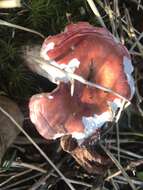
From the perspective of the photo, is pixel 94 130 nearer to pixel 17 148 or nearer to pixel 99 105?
pixel 99 105

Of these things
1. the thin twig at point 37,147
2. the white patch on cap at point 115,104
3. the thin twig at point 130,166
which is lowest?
the thin twig at point 130,166

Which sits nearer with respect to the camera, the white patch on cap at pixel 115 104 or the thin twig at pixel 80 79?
the thin twig at pixel 80 79

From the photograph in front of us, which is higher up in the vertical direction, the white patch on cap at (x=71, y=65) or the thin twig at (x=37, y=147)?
the white patch on cap at (x=71, y=65)

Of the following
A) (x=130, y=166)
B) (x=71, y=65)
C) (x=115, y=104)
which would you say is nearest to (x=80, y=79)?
(x=71, y=65)

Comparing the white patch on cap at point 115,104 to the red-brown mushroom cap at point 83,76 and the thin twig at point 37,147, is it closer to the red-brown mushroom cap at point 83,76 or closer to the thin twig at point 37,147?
the red-brown mushroom cap at point 83,76

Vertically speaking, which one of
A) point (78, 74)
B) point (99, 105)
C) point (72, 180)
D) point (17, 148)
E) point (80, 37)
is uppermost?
point (80, 37)

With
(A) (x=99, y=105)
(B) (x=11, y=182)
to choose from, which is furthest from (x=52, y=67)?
(B) (x=11, y=182)

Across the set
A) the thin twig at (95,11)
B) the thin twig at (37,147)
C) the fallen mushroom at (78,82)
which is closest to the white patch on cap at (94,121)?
the fallen mushroom at (78,82)

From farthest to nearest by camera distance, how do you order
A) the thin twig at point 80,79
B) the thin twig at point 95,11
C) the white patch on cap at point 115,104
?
1. the thin twig at point 95,11
2. the white patch on cap at point 115,104
3. the thin twig at point 80,79
